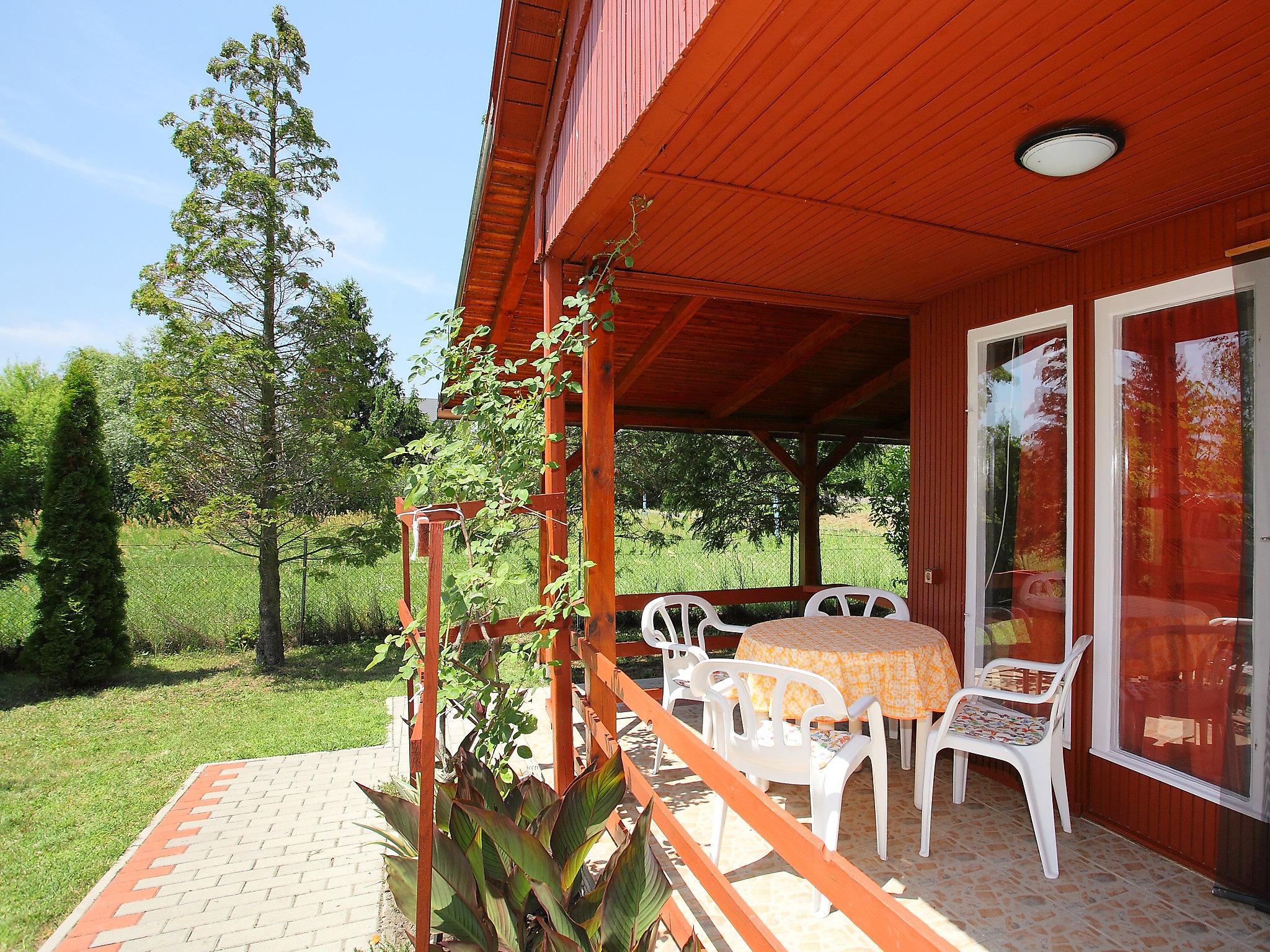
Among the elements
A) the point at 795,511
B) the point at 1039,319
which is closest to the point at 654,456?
the point at 795,511

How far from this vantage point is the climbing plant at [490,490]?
2611 mm

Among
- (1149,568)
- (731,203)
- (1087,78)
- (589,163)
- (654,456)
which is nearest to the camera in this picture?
(1087,78)

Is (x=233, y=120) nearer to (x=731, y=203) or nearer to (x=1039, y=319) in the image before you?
(x=731, y=203)

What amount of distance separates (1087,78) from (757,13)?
3.13 ft

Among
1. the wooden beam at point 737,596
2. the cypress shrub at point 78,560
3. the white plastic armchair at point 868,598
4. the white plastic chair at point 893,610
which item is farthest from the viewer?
the cypress shrub at point 78,560

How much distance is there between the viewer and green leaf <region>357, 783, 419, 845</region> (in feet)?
7.29

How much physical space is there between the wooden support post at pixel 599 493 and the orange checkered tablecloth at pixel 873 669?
707mm

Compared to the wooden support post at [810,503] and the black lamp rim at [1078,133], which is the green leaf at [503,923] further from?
the wooden support post at [810,503]

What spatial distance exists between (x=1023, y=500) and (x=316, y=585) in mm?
8315

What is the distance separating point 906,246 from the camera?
3145 millimetres

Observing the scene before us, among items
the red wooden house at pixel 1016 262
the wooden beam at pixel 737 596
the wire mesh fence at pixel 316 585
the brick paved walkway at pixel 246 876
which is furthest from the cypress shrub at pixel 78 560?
the red wooden house at pixel 1016 262

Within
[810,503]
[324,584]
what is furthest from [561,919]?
[324,584]

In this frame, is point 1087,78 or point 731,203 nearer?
point 1087,78

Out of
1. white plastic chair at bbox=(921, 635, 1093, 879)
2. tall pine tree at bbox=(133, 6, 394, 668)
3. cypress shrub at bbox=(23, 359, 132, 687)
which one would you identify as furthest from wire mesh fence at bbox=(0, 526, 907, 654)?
white plastic chair at bbox=(921, 635, 1093, 879)
